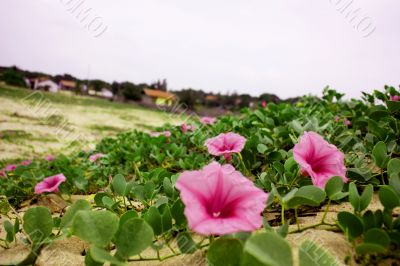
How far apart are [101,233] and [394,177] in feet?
2.77

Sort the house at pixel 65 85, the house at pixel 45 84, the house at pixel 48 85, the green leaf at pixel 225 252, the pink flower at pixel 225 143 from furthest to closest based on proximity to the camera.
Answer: the house at pixel 65 85 → the house at pixel 48 85 → the house at pixel 45 84 → the pink flower at pixel 225 143 → the green leaf at pixel 225 252

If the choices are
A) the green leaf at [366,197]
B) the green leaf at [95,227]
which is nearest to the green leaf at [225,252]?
the green leaf at [95,227]

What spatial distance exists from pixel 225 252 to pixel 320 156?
59 centimetres

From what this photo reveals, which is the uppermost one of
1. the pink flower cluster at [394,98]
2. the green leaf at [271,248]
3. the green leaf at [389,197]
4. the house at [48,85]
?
the pink flower cluster at [394,98]

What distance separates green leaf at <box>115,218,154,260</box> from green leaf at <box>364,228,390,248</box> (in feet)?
1.82

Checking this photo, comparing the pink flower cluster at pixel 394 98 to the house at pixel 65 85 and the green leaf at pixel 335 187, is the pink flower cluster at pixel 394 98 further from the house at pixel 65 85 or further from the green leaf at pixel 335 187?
the house at pixel 65 85

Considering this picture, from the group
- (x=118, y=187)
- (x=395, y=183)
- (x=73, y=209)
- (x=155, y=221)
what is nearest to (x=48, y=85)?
(x=118, y=187)

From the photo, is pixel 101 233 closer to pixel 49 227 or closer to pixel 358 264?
pixel 49 227

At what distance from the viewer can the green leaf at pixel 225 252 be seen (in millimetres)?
753

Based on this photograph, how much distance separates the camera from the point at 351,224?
87cm

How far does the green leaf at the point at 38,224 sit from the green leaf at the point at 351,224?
889 mm

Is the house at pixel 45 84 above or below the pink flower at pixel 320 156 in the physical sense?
below

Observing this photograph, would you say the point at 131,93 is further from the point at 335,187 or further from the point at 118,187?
the point at 335,187

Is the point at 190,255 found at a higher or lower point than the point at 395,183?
lower
